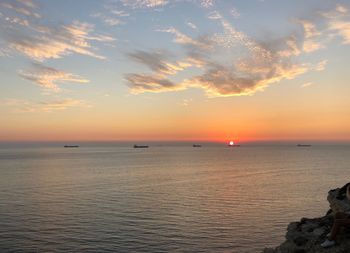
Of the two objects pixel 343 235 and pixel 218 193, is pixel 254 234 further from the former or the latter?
pixel 218 193

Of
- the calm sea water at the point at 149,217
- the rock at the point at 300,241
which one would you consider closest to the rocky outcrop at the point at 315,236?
the rock at the point at 300,241

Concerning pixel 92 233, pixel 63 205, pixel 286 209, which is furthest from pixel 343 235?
pixel 63 205

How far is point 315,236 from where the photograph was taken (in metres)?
33.4

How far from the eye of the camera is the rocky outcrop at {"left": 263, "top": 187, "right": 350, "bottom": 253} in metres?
27.1

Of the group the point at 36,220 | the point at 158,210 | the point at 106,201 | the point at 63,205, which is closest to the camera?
the point at 36,220

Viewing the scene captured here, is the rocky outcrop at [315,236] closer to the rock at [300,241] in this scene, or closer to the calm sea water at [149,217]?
the rock at [300,241]

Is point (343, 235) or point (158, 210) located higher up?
point (343, 235)

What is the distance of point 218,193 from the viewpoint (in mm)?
84500

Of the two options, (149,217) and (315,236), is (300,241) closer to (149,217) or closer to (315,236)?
(315,236)

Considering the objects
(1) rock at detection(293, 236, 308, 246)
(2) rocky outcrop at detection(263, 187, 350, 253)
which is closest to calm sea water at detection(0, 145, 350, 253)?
(2) rocky outcrop at detection(263, 187, 350, 253)

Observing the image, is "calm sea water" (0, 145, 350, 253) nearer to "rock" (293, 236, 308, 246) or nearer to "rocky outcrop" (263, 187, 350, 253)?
"rocky outcrop" (263, 187, 350, 253)

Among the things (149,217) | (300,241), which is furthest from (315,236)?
(149,217)

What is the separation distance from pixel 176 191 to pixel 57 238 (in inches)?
1817

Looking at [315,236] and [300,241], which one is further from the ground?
[315,236]
